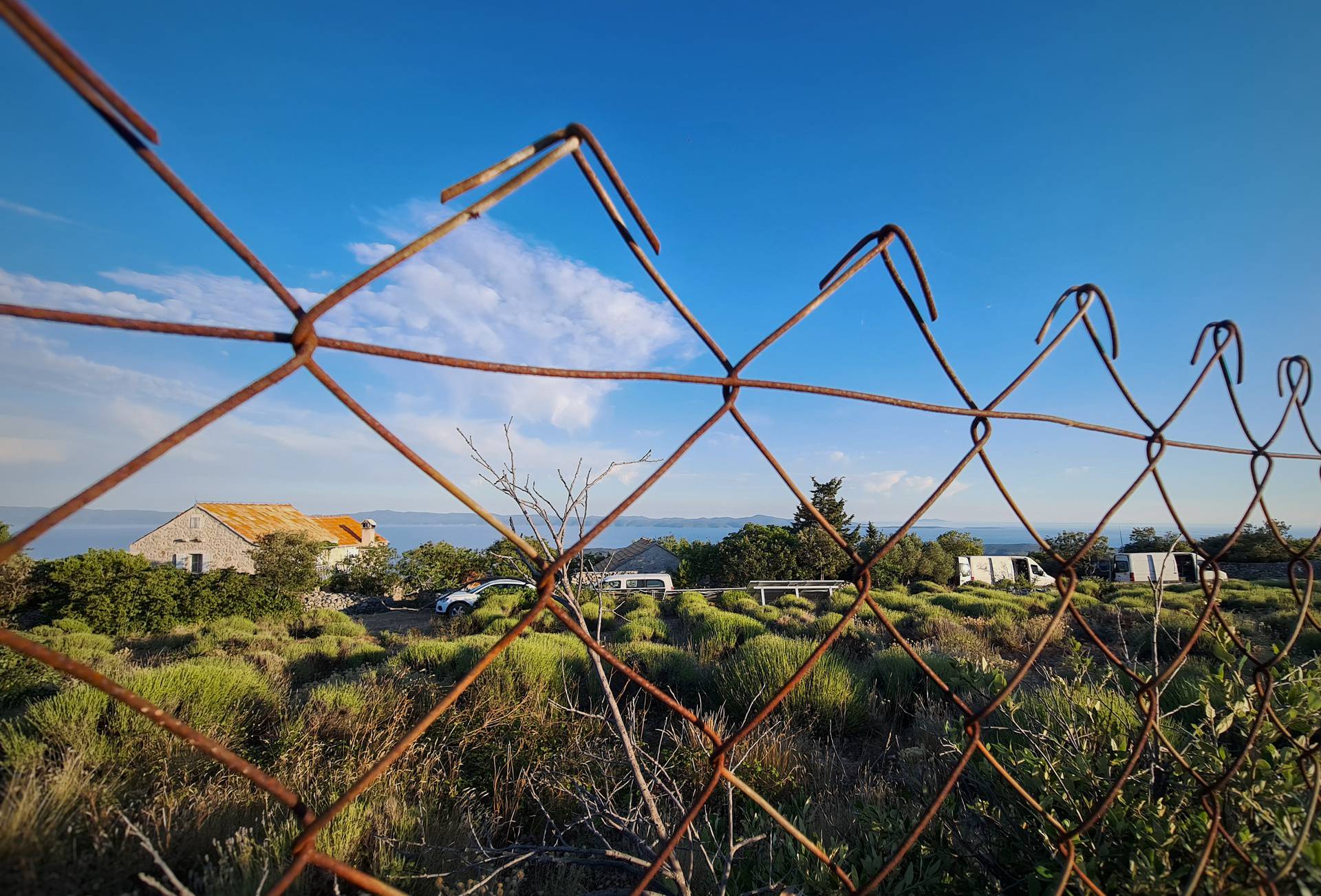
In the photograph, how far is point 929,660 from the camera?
5422 mm

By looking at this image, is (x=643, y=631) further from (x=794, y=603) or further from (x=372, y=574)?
(x=372, y=574)

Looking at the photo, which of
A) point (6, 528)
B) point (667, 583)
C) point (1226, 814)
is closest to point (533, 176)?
point (1226, 814)

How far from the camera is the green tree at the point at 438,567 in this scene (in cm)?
2155

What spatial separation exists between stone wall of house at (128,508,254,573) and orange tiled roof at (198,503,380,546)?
Result: 37cm

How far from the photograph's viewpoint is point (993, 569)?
20.4 m

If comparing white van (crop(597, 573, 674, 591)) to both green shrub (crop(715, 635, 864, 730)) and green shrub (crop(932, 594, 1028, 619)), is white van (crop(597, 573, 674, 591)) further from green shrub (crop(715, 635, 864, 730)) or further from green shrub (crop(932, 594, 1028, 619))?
green shrub (crop(715, 635, 864, 730))

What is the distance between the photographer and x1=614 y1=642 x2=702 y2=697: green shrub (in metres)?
6.09

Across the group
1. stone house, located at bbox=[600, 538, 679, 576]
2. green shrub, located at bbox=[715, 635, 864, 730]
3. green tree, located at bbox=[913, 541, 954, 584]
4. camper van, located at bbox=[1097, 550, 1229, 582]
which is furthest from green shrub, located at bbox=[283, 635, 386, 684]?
camper van, located at bbox=[1097, 550, 1229, 582]

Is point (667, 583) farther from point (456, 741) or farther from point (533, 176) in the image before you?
point (533, 176)

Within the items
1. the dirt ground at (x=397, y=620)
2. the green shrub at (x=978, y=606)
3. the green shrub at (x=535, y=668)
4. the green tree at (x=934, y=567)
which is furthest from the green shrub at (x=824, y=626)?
the green tree at (x=934, y=567)

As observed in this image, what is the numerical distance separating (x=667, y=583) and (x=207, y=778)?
14.3 metres

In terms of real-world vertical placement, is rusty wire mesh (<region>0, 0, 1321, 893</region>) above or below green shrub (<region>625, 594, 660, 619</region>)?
above

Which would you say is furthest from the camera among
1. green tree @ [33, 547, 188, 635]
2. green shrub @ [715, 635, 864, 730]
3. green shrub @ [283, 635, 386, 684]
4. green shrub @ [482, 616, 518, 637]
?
green tree @ [33, 547, 188, 635]

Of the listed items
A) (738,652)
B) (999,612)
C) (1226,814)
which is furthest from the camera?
(999,612)
